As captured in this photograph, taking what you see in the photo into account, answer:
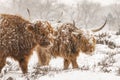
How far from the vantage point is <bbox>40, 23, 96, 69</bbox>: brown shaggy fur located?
870 cm

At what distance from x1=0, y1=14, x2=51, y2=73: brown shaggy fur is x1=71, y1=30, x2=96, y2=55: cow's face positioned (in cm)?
105

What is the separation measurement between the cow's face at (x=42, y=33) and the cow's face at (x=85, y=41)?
1.04 m

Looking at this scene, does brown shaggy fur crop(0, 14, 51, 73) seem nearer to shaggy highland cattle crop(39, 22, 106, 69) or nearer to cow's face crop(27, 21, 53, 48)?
cow's face crop(27, 21, 53, 48)

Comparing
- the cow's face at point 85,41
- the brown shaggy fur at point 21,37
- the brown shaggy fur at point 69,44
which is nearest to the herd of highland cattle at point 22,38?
the brown shaggy fur at point 21,37

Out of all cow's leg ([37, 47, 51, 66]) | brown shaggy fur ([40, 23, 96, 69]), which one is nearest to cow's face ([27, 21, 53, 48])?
brown shaggy fur ([40, 23, 96, 69])

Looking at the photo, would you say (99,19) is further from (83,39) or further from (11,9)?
(83,39)

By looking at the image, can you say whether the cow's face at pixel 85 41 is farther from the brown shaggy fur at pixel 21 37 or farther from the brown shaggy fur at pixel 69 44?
the brown shaggy fur at pixel 21 37

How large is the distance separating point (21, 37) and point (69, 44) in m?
1.27

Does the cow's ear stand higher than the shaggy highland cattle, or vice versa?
the cow's ear

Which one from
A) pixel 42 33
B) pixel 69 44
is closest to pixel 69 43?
pixel 69 44

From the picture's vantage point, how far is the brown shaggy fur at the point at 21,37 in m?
7.73

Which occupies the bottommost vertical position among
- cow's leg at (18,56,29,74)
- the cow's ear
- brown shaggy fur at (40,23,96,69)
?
cow's leg at (18,56,29,74)

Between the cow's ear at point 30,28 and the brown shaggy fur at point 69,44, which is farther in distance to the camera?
the brown shaggy fur at point 69,44

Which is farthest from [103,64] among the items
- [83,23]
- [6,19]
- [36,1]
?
[36,1]
